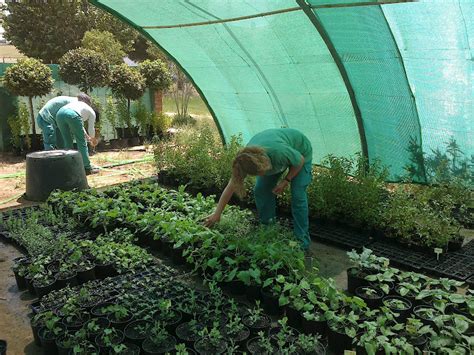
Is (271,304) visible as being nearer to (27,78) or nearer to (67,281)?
(67,281)

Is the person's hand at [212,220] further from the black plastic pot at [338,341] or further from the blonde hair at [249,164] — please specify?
the black plastic pot at [338,341]

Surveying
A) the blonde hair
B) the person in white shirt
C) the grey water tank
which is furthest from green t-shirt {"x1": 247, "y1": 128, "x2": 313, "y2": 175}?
the person in white shirt

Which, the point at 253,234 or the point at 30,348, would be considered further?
the point at 253,234

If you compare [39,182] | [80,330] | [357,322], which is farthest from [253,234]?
[39,182]

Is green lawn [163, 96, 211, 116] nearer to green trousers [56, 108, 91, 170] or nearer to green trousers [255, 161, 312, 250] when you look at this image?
green trousers [56, 108, 91, 170]

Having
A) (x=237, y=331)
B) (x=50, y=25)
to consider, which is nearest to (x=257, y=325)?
(x=237, y=331)

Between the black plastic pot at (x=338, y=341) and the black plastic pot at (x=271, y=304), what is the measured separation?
0.53m

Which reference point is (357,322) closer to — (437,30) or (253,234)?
(253,234)

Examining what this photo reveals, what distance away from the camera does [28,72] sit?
8.84 metres

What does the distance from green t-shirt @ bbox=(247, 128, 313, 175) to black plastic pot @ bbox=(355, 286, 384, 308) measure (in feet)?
3.81

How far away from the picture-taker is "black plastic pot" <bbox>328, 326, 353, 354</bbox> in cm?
276

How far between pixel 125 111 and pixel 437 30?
785 cm

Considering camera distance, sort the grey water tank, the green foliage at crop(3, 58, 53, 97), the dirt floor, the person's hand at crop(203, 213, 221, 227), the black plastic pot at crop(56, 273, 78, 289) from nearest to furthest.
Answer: the black plastic pot at crop(56, 273, 78, 289)
the person's hand at crop(203, 213, 221, 227)
the grey water tank
the dirt floor
the green foliage at crop(3, 58, 53, 97)

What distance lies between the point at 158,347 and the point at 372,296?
1588 mm
